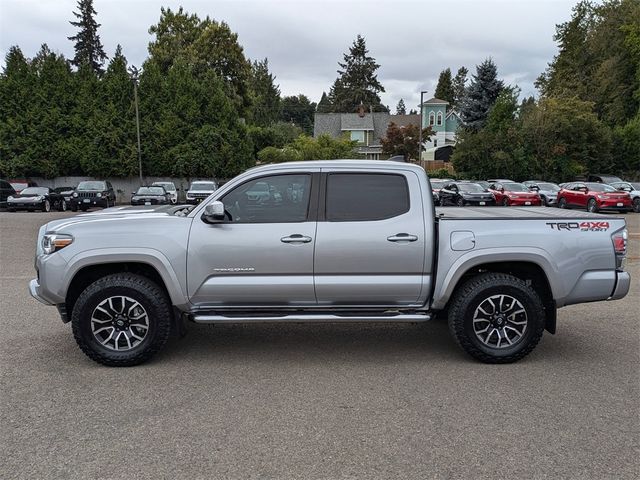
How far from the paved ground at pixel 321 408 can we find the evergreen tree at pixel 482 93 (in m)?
51.0

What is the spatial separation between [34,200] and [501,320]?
26.5 meters

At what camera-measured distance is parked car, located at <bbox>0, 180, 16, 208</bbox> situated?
88.8 feet

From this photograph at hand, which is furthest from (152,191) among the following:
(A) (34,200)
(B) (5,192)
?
(B) (5,192)

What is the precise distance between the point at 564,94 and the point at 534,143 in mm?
12615

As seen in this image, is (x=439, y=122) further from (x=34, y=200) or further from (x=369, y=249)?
(x=369, y=249)

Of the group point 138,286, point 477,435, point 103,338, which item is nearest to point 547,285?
point 477,435

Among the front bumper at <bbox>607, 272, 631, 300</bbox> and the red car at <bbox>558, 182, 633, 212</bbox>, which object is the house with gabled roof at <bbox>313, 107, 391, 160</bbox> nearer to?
the red car at <bbox>558, 182, 633, 212</bbox>

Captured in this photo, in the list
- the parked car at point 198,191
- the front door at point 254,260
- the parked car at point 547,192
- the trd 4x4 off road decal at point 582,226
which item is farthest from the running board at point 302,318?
the parked car at point 547,192

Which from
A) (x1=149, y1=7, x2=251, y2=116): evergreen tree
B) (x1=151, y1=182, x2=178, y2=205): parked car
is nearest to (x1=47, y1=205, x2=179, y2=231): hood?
(x1=151, y1=182, x2=178, y2=205): parked car

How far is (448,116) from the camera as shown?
69312 mm

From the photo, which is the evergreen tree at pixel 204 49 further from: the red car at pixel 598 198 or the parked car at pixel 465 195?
the red car at pixel 598 198

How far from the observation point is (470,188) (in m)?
27.7

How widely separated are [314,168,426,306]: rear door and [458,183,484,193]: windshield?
23.5 meters

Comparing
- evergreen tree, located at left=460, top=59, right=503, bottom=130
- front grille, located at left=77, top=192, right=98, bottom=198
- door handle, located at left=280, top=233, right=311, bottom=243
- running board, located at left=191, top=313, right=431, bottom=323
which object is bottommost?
front grille, located at left=77, top=192, right=98, bottom=198
